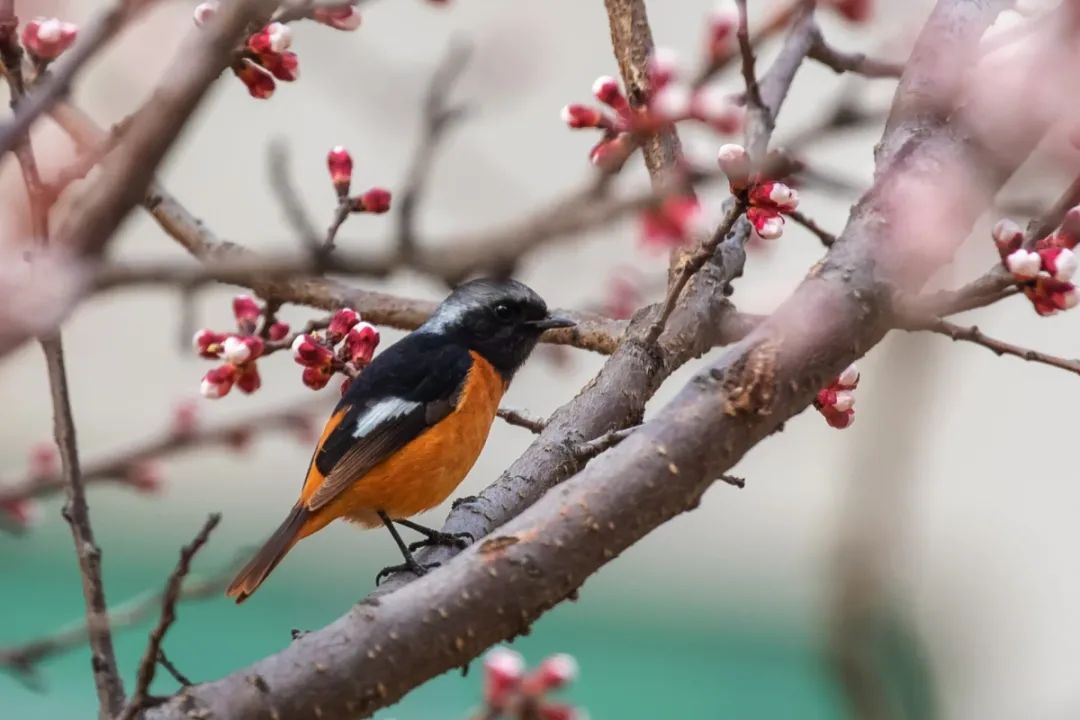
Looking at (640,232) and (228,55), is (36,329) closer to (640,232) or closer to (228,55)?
(228,55)

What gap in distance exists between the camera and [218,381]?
2600 mm

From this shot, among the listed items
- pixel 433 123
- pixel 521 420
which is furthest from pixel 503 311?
pixel 433 123

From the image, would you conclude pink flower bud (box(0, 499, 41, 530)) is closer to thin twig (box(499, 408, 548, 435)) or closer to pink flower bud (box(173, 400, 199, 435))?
pink flower bud (box(173, 400, 199, 435))

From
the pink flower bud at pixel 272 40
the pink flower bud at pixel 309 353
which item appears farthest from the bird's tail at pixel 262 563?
the pink flower bud at pixel 272 40

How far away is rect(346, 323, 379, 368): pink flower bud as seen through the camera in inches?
104

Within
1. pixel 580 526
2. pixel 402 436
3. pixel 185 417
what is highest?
pixel 185 417

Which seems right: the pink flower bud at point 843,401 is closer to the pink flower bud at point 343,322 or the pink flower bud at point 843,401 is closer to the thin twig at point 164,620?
the pink flower bud at point 343,322

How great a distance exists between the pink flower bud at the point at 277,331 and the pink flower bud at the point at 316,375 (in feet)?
0.47

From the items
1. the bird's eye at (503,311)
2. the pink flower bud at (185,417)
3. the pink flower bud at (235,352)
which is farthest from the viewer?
the bird's eye at (503,311)

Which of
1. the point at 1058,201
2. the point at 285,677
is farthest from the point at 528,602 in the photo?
the point at 1058,201

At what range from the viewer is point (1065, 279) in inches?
78.8

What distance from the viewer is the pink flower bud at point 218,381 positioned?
2.59 metres

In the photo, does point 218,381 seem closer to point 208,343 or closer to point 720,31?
point 208,343

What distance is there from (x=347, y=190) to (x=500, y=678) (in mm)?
1512
